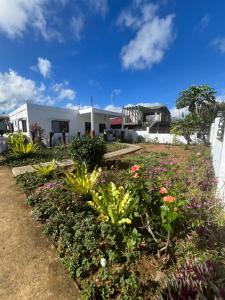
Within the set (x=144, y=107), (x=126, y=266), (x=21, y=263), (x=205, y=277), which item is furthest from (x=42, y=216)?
(x=144, y=107)

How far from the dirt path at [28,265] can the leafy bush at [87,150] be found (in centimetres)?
268

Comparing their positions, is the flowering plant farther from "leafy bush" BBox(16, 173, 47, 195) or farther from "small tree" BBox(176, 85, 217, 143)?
"small tree" BBox(176, 85, 217, 143)

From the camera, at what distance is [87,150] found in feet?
18.8

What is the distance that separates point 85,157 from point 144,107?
21.3 meters

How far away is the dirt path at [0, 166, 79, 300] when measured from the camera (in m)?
1.86

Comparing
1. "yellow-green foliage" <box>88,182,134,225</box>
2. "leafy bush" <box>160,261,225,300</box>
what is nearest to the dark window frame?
"yellow-green foliage" <box>88,182,134,225</box>

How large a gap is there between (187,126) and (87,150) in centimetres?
982

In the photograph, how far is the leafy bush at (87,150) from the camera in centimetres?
577

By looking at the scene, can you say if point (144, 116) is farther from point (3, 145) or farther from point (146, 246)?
point (146, 246)

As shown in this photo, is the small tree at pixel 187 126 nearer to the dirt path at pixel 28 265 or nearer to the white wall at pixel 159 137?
the white wall at pixel 159 137

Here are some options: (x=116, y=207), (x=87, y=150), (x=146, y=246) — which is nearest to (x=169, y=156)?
(x=87, y=150)

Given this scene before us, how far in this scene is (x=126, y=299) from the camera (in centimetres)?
170

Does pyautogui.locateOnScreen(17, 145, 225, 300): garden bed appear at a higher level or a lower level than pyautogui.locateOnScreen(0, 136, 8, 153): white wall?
lower

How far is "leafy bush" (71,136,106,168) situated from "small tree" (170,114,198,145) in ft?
29.9
